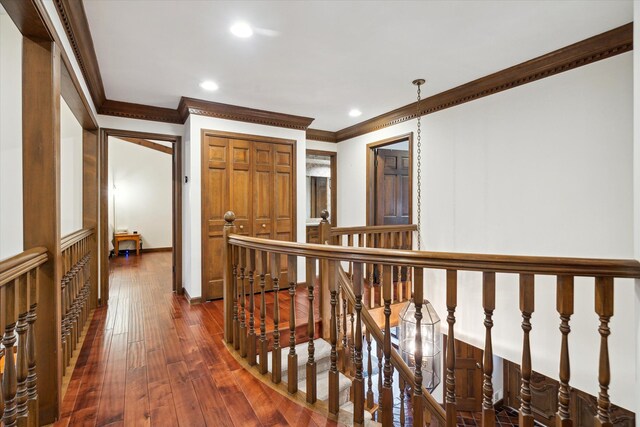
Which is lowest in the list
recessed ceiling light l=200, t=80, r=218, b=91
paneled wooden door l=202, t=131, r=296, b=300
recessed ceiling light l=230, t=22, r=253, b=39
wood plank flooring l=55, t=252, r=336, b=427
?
wood plank flooring l=55, t=252, r=336, b=427

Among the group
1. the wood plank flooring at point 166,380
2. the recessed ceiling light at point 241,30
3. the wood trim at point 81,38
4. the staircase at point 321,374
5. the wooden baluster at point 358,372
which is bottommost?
the staircase at point 321,374

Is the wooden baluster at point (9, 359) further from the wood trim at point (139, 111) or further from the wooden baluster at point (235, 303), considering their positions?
the wood trim at point (139, 111)

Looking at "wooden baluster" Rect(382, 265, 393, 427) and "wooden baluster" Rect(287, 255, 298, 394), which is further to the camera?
"wooden baluster" Rect(287, 255, 298, 394)

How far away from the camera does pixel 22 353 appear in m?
1.29

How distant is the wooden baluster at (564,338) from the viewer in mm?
1204

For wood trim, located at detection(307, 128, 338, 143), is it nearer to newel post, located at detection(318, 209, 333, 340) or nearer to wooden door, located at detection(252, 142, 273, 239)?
wooden door, located at detection(252, 142, 273, 239)

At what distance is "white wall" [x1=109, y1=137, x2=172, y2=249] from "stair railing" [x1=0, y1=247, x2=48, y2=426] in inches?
289

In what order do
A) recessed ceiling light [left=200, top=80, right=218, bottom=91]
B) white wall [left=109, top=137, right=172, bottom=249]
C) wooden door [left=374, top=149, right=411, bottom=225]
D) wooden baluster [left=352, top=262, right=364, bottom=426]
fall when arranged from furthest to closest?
white wall [left=109, top=137, right=172, bottom=249] → wooden door [left=374, top=149, right=411, bottom=225] → recessed ceiling light [left=200, top=80, right=218, bottom=91] → wooden baluster [left=352, top=262, right=364, bottom=426]

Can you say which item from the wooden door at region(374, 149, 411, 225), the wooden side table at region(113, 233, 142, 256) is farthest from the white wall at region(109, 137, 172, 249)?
the wooden door at region(374, 149, 411, 225)

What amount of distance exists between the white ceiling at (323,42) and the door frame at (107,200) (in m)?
0.50

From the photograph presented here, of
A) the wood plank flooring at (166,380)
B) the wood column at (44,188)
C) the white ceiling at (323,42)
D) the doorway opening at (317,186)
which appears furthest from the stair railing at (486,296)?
the doorway opening at (317,186)

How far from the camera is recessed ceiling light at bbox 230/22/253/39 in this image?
2.14 metres

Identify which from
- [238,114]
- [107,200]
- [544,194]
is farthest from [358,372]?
[107,200]

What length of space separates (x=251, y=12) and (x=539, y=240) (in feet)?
9.58
